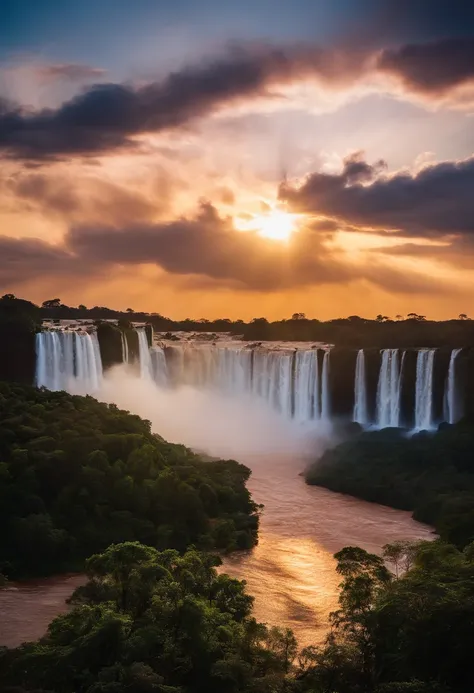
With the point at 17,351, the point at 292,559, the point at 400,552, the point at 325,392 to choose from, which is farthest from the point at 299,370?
the point at 400,552

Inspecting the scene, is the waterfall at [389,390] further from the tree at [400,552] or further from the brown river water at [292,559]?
the tree at [400,552]

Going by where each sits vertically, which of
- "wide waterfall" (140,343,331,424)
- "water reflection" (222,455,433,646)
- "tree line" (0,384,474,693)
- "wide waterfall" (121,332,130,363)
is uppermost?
"wide waterfall" (121,332,130,363)

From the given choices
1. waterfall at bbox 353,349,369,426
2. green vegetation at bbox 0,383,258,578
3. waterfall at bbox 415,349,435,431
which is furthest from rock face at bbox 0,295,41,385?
waterfall at bbox 415,349,435,431

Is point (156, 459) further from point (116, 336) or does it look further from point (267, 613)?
point (116, 336)

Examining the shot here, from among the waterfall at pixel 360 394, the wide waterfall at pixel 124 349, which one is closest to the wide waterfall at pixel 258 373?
the wide waterfall at pixel 124 349

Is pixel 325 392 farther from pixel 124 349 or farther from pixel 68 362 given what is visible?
pixel 68 362

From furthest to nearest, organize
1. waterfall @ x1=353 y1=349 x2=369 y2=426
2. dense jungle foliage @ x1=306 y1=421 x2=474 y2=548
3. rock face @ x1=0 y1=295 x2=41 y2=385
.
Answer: waterfall @ x1=353 y1=349 x2=369 y2=426, rock face @ x1=0 y1=295 x2=41 y2=385, dense jungle foliage @ x1=306 y1=421 x2=474 y2=548

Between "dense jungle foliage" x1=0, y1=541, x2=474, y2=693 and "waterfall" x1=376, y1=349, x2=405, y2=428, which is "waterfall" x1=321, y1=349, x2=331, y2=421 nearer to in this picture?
"waterfall" x1=376, y1=349, x2=405, y2=428

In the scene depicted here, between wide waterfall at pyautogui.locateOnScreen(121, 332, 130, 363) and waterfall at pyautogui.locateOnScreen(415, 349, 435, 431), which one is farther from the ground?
wide waterfall at pyautogui.locateOnScreen(121, 332, 130, 363)
